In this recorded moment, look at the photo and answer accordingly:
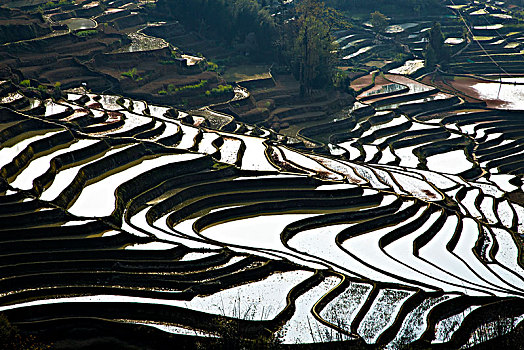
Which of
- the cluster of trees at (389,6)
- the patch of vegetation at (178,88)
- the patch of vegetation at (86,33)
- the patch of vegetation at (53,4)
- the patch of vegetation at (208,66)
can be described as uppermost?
the patch of vegetation at (53,4)

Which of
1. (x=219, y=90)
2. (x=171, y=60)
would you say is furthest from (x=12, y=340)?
(x=171, y=60)

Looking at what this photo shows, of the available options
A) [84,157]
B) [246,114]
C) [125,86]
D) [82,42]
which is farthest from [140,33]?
[84,157]

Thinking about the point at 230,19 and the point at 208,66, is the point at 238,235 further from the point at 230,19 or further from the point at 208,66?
the point at 230,19

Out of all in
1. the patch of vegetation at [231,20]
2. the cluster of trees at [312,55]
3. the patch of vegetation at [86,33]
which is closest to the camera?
the patch of vegetation at [86,33]

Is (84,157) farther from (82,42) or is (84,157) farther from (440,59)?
(440,59)

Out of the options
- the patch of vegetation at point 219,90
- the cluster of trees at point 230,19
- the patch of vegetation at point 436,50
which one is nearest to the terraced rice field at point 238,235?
the patch of vegetation at point 219,90

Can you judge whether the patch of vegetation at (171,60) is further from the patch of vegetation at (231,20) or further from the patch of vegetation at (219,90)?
the patch of vegetation at (231,20)
